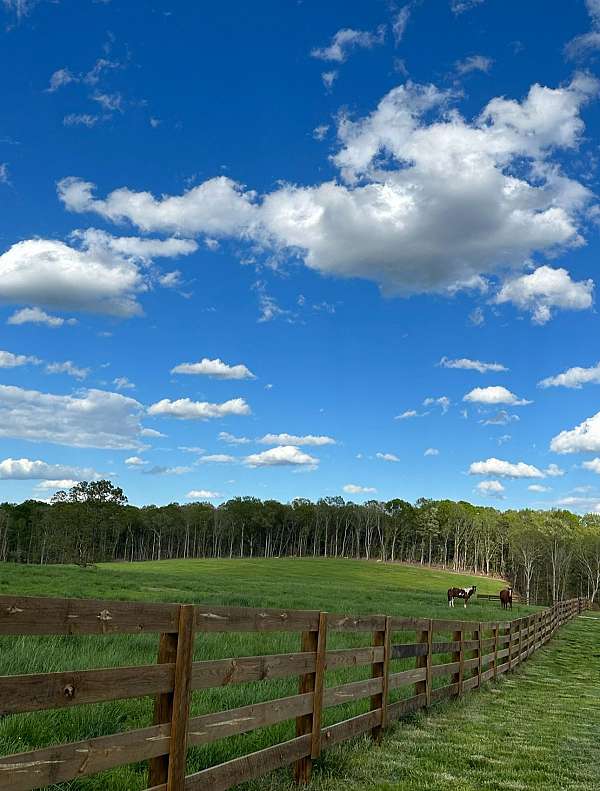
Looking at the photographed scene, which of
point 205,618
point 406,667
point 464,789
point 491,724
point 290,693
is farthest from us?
point 406,667

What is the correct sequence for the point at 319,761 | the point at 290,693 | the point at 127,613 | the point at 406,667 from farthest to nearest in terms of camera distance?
the point at 406,667 → the point at 290,693 → the point at 319,761 → the point at 127,613

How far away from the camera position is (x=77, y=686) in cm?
408

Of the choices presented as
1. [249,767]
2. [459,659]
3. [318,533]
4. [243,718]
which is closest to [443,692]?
[459,659]

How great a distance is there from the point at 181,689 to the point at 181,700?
0.27ft

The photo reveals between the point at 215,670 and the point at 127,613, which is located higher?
the point at 127,613

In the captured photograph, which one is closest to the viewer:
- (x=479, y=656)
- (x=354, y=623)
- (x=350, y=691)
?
(x=350, y=691)

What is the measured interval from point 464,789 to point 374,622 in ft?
7.63

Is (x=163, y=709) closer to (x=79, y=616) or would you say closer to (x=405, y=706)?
(x=79, y=616)

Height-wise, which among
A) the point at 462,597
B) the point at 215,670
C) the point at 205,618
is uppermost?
the point at 205,618

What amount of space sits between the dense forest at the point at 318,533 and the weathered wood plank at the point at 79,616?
4431 inches

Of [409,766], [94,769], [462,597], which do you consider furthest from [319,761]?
[462,597]

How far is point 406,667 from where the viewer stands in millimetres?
13227

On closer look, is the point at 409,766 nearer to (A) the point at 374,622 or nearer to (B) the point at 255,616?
(A) the point at 374,622

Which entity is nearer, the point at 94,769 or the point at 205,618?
the point at 94,769
